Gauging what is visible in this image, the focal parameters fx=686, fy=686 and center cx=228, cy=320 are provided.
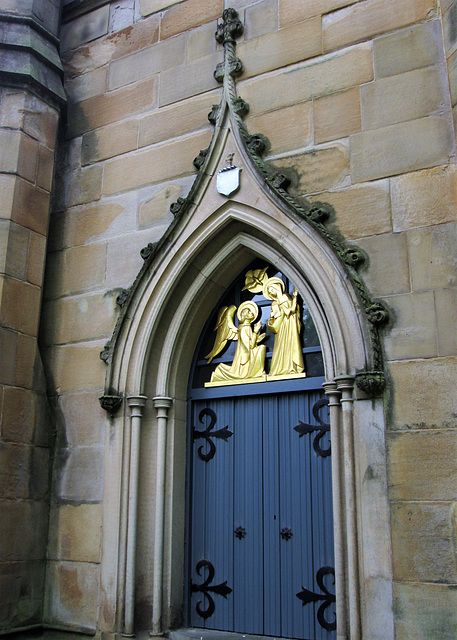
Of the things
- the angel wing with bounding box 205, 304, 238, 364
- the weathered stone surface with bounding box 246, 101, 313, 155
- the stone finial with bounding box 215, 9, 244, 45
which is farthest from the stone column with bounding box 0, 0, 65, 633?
the weathered stone surface with bounding box 246, 101, 313, 155

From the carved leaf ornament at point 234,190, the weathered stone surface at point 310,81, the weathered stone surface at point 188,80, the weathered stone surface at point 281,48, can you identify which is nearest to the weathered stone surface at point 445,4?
the weathered stone surface at point 310,81

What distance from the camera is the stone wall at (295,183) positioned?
4.48m

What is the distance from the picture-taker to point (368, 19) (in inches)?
216

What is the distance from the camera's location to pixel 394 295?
15.8 feet

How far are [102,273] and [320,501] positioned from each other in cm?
279

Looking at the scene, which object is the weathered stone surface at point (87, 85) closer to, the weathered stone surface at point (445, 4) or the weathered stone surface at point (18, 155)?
the weathered stone surface at point (18, 155)

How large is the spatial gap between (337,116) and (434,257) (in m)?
1.47

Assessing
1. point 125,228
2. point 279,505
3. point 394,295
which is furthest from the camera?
point 125,228

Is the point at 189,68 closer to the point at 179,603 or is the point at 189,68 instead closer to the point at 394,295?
the point at 394,295

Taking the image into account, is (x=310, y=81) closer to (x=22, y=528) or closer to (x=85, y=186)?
(x=85, y=186)

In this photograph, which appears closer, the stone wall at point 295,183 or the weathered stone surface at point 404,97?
the stone wall at point 295,183

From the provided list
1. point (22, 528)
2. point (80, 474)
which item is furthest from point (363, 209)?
point (22, 528)

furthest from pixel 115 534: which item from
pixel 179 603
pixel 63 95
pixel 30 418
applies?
pixel 63 95

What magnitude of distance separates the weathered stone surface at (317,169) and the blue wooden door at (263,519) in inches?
64.0
